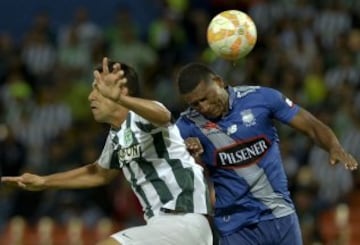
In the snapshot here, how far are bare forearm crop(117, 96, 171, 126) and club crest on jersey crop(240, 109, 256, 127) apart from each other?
1043mm

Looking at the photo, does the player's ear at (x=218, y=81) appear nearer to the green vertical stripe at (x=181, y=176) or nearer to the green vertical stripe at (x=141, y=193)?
the green vertical stripe at (x=181, y=176)

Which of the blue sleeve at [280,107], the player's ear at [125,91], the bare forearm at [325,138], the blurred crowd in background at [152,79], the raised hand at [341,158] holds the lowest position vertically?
the blurred crowd in background at [152,79]

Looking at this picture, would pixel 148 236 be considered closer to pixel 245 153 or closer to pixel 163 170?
pixel 163 170

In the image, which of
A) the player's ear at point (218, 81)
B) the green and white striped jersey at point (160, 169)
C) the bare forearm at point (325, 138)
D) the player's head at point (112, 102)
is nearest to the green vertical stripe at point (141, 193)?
the green and white striped jersey at point (160, 169)

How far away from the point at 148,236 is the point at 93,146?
856 centimetres

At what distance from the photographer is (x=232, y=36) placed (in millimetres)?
8898

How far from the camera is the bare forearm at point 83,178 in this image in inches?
333

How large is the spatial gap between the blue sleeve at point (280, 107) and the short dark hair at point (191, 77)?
0.48 meters

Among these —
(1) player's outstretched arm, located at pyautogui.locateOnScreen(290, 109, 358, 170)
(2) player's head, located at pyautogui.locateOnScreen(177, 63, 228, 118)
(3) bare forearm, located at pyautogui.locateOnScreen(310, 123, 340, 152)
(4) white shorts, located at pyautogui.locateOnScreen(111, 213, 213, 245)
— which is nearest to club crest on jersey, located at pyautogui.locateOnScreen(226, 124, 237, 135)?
(2) player's head, located at pyautogui.locateOnScreen(177, 63, 228, 118)

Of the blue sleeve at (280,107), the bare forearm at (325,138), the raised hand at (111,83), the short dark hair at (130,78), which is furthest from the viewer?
the blue sleeve at (280,107)

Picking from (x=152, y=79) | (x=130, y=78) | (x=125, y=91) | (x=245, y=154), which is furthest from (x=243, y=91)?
(x=152, y=79)

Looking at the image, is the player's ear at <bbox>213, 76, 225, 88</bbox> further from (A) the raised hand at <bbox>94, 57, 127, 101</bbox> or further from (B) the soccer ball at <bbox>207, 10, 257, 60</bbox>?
(A) the raised hand at <bbox>94, 57, 127, 101</bbox>

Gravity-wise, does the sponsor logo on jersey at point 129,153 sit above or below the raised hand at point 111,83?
below

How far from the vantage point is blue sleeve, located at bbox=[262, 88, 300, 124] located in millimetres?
8445
